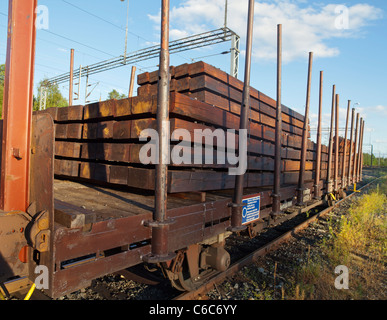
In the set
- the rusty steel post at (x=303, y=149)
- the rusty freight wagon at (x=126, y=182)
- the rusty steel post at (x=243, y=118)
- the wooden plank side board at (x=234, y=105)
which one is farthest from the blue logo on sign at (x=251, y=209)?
the rusty steel post at (x=303, y=149)

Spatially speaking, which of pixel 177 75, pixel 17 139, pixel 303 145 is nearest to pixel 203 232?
pixel 17 139

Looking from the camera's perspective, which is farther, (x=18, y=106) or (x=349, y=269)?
(x=349, y=269)

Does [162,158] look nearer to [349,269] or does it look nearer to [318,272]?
[318,272]

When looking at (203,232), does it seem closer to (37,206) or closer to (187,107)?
(187,107)

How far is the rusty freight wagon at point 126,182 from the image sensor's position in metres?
1.65

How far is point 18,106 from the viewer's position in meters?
1.68

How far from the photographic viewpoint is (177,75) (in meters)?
4.11

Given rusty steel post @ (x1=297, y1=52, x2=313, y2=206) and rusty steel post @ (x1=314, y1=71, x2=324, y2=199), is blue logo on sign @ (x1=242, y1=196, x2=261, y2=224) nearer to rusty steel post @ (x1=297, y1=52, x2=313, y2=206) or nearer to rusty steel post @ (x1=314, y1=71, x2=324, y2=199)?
rusty steel post @ (x1=297, y1=52, x2=313, y2=206)

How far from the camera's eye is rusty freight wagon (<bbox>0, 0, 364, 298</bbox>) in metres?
1.65

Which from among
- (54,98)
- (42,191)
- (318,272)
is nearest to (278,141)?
(318,272)

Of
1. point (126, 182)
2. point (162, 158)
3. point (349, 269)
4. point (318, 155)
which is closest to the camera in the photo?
point (162, 158)

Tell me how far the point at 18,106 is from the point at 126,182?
1.49 m

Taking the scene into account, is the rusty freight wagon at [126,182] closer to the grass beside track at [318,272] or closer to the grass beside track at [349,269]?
the grass beside track at [318,272]

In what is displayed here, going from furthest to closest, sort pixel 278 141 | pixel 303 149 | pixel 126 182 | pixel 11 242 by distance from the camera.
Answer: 1. pixel 303 149
2. pixel 278 141
3. pixel 126 182
4. pixel 11 242
